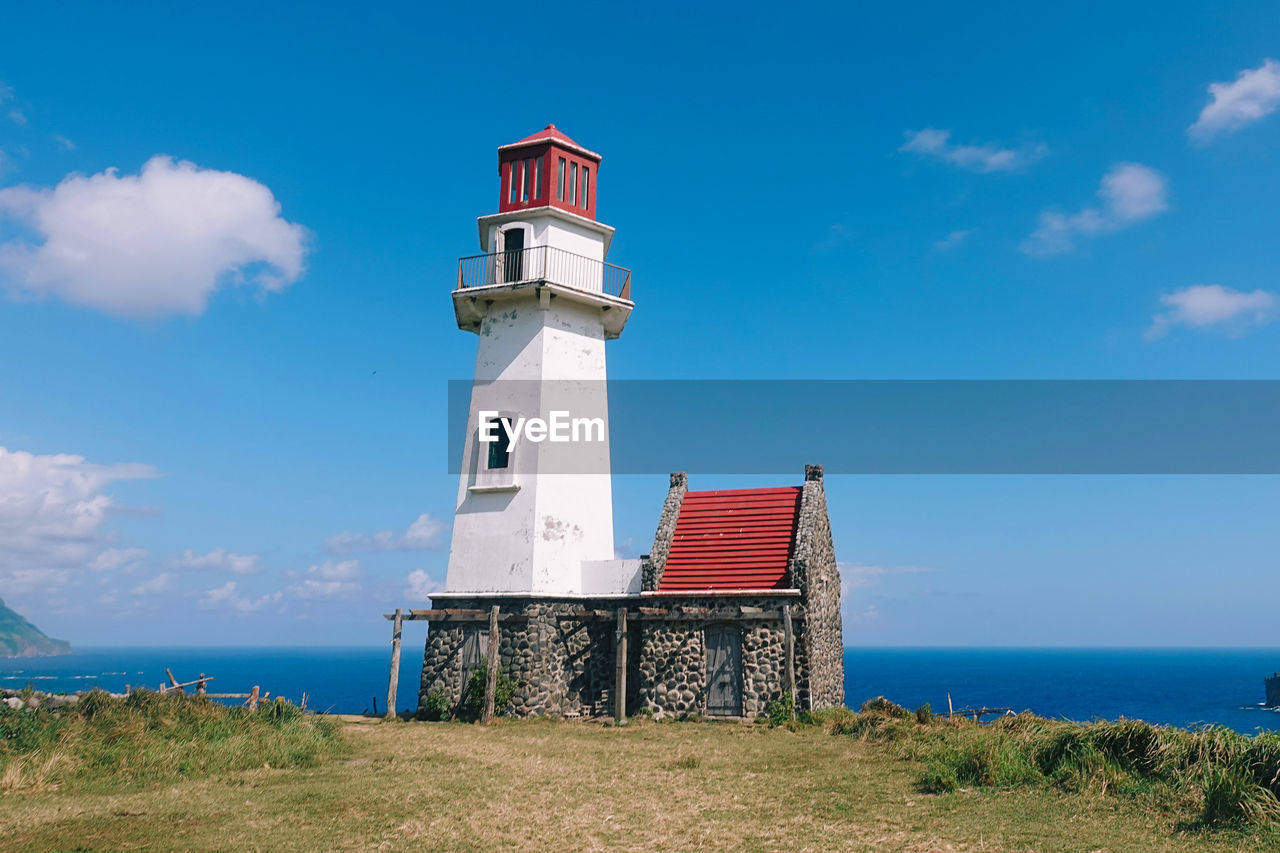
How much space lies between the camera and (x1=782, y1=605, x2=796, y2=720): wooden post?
727 inches

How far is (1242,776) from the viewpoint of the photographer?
8.80 meters

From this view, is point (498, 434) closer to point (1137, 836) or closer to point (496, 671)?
point (496, 671)

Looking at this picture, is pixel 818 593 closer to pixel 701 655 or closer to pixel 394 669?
pixel 701 655

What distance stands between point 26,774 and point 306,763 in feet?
12.6

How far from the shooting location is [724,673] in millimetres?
19250

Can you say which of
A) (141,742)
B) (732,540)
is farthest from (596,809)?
(732,540)

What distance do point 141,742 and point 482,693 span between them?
782 cm

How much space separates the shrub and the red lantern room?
11768mm

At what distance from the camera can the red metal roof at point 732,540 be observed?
20062 millimetres

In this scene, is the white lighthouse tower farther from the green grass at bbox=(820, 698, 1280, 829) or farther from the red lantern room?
the green grass at bbox=(820, 698, 1280, 829)

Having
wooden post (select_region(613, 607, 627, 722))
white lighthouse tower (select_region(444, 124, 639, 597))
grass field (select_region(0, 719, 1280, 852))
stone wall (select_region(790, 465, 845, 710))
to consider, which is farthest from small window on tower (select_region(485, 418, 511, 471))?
grass field (select_region(0, 719, 1280, 852))

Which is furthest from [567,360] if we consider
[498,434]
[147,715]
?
[147,715]

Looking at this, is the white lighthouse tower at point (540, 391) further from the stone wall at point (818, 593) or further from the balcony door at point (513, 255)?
the stone wall at point (818, 593)

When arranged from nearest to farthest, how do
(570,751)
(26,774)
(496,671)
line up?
1. (26,774)
2. (570,751)
3. (496,671)
